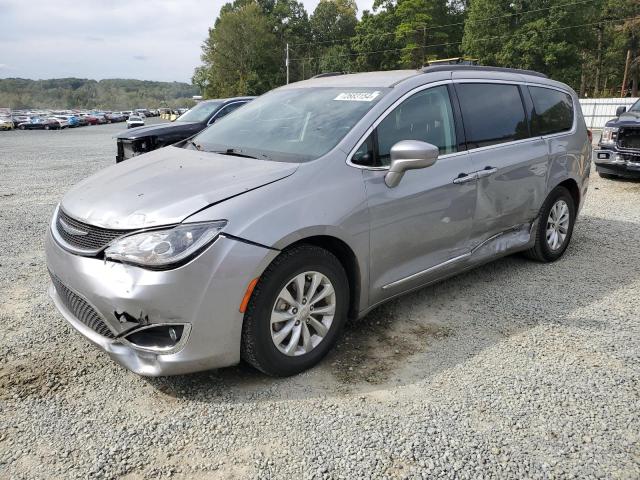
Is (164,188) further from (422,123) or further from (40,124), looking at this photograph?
(40,124)

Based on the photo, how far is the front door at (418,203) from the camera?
3361 millimetres

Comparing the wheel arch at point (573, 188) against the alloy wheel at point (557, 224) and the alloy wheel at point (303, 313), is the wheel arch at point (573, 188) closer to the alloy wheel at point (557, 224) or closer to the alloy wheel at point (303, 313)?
the alloy wheel at point (557, 224)

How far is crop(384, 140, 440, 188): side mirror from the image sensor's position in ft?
10.6

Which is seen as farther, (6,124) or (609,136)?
(6,124)

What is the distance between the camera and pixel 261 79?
7250 centimetres

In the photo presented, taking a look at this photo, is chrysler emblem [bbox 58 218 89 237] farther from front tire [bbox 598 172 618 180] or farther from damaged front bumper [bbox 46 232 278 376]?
front tire [bbox 598 172 618 180]

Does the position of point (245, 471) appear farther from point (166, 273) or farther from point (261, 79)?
point (261, 79)

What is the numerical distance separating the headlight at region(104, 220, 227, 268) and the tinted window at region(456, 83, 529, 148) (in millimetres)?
2291

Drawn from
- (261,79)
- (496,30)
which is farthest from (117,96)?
(496,30)

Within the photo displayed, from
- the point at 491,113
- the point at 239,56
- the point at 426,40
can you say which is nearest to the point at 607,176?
the point at 491,113

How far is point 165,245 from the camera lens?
262 centimetres

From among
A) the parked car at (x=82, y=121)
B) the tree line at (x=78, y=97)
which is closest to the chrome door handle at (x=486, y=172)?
the parked car at (x=82, y=121)

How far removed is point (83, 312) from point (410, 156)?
209cm

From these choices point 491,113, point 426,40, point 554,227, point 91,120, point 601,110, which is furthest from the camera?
point 426,40
